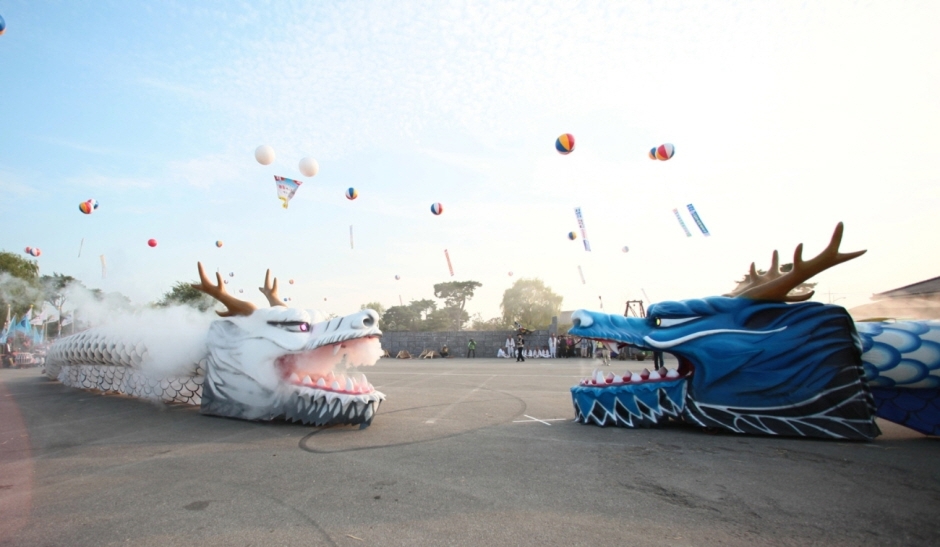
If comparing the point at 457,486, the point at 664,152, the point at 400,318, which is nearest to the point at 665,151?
the point at 664,152

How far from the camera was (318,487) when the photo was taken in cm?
375

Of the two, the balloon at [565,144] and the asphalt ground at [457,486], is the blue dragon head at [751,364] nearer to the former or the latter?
the asphalt ground at [457,486]

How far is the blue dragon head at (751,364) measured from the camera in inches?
212

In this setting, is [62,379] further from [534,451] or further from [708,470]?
[708,470]

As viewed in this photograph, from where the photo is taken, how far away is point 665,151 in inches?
523

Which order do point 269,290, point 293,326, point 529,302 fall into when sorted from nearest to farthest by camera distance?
point 293,326, point 269,290, point 529,302

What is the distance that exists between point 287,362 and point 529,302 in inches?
2133

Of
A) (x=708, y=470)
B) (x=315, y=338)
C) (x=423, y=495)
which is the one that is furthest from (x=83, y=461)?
(x=708, y=470)

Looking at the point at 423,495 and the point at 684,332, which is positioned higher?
the point at 684,332

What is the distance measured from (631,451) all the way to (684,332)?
179 centimetres

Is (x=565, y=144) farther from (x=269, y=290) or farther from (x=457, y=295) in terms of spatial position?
(x=457, y=295)

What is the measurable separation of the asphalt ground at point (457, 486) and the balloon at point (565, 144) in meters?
8.24

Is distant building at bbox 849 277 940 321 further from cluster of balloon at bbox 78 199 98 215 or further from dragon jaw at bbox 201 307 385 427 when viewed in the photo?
cluster of balloon at bbox 78 199 98 215

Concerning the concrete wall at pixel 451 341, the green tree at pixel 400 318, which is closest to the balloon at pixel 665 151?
the concrete wall at pixel 451 341
